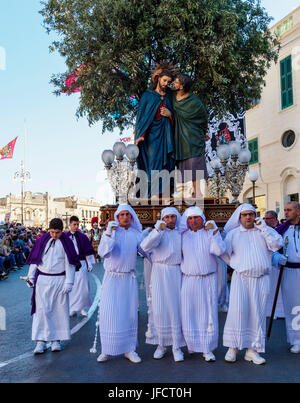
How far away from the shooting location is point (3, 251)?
15.1 meters

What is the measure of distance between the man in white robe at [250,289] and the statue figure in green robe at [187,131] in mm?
3647

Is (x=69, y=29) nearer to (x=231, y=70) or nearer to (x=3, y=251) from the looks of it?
(x=231, y=70)

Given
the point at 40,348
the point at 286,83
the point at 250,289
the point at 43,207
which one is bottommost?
the point at 40,348

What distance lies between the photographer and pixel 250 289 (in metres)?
5.00

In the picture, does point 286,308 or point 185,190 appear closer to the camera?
point 286,308

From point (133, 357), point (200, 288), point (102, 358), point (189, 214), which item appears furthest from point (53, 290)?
point (189, 214)

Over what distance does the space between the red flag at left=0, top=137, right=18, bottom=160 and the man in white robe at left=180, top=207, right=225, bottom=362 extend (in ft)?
93.9

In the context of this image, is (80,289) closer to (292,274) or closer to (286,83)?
(292,274)

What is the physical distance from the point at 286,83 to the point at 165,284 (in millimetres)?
17002

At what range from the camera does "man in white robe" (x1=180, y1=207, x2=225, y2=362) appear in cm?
500

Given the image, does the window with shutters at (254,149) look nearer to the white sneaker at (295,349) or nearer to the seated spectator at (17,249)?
the seated spectator at (17,249)

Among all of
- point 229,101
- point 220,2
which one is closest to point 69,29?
point 220,2

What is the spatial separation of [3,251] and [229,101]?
10.2 metres

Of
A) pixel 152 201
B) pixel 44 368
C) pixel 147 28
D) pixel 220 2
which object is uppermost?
pixel 220 2
